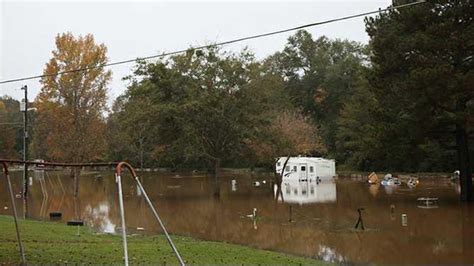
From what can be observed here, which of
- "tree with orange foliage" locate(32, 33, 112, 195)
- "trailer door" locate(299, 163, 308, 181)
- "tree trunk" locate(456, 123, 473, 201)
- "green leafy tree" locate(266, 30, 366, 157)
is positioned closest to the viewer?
"tree trunk" locate(456, 123, 473, 201)

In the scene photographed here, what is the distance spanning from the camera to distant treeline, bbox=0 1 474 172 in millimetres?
26672

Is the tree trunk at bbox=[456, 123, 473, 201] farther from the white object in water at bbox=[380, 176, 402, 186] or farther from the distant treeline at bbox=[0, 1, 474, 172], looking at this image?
the white object in water at bbox=[380, 176, 402, 186]

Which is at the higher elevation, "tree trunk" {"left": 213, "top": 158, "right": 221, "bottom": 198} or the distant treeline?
the distant treeline

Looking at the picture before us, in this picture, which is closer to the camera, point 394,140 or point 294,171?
point 394,140

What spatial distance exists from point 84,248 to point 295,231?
9591 millimetres

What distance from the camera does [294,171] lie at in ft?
187

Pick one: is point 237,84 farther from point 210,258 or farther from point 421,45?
point 210,258

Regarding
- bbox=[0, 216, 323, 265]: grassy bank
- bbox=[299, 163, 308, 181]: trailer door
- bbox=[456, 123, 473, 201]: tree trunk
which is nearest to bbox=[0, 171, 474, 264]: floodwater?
bbox=[456, 123, 473, 201]: tree trunk

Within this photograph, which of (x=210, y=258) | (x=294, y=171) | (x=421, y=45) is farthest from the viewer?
(x=294, y=171)

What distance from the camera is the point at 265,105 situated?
132 feet

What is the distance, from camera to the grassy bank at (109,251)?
11.2 m

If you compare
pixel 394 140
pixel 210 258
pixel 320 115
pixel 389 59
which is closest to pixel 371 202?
pixel 394 140

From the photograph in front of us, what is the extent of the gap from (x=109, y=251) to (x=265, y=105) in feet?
93.5

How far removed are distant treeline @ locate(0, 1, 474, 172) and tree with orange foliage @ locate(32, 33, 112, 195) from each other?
93 mm
